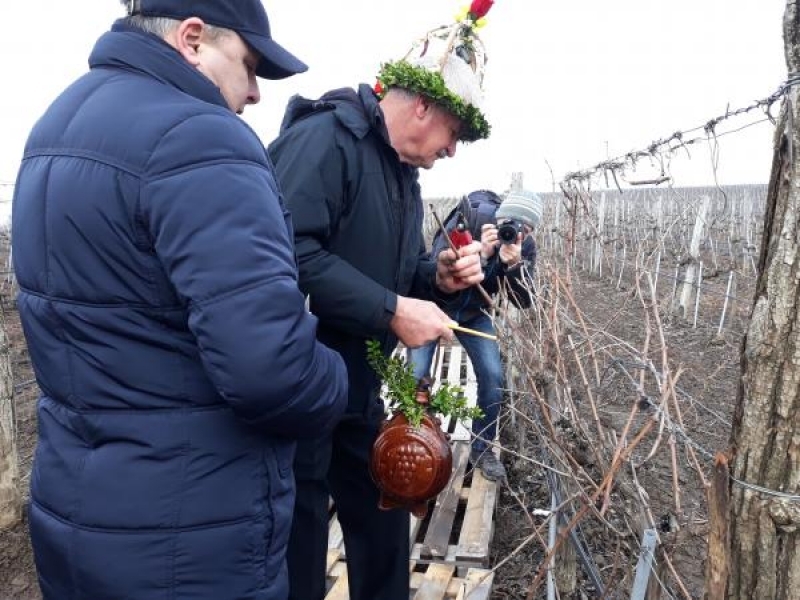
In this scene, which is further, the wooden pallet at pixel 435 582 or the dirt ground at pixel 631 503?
the wooden pallet at pixel 435 582

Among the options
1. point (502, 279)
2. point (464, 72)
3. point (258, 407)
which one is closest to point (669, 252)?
point (502, 279)

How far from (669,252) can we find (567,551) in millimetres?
14500

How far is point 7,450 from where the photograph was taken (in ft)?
11.0

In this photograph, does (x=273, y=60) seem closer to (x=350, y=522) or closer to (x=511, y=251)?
(x=350, y=522)

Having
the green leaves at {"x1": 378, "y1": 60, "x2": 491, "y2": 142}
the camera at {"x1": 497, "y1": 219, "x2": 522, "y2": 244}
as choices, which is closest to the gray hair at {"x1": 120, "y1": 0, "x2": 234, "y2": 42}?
the green leaves at {"x1": 378, "y1": 60, "x2": 491, "y2": 142}

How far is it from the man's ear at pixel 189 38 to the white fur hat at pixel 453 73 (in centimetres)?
77

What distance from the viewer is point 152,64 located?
Result: 3.89 feet

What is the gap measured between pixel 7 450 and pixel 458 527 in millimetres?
2358

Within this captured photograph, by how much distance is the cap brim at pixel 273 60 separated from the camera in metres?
1.26

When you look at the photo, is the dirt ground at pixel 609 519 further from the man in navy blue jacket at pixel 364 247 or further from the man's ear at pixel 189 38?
the man's ear at pixel 189 38

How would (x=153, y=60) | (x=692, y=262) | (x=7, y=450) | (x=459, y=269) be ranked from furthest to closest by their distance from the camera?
(x=692, y=262) → (x=7, y=450) → (x=459, y=269) → (x=153, y=60)

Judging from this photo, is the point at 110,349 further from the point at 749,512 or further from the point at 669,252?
the point at 669,252

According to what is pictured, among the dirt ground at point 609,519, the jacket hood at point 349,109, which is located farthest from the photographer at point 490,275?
the jacket hood at point 349,109

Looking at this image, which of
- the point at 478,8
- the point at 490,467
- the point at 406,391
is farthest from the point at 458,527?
the point at 478,8
